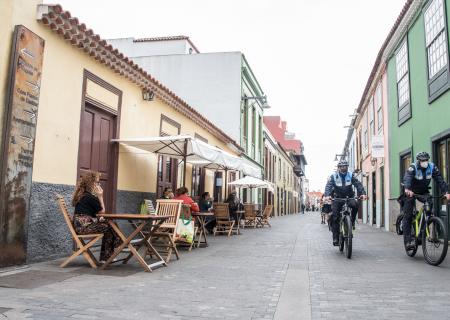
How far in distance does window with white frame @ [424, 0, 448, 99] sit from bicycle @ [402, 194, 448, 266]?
137 inches

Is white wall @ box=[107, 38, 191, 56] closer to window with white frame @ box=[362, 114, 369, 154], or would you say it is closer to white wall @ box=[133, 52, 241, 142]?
white wall @ box=[133, 52, 241, 142]

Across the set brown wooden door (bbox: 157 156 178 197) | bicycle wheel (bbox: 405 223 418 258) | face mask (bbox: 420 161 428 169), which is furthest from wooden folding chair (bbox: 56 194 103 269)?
brown wooden door (bbox: 157 156 178 197)

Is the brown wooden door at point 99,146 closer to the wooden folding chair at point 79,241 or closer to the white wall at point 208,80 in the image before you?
the wooden folding chair at point 79,241

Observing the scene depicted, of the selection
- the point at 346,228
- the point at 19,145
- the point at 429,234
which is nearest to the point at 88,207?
the point at 19,145

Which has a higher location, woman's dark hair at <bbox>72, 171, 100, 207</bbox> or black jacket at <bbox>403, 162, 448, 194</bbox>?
black jacket at <bbox>403, 162, 448, 194</bbox>

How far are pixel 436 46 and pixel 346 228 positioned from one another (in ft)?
16.7

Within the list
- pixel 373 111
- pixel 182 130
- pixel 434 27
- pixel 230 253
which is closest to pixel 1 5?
pixel 230 253

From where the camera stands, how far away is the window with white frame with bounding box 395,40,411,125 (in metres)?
12.6

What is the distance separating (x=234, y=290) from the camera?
5.00 meters

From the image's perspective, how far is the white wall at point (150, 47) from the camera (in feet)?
80.7

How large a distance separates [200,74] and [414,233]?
56.6 feet

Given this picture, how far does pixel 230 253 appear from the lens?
27.8 ft

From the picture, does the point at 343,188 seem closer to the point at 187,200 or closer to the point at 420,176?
the point at 420,176

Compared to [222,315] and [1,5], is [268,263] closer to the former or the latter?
[222,315]
